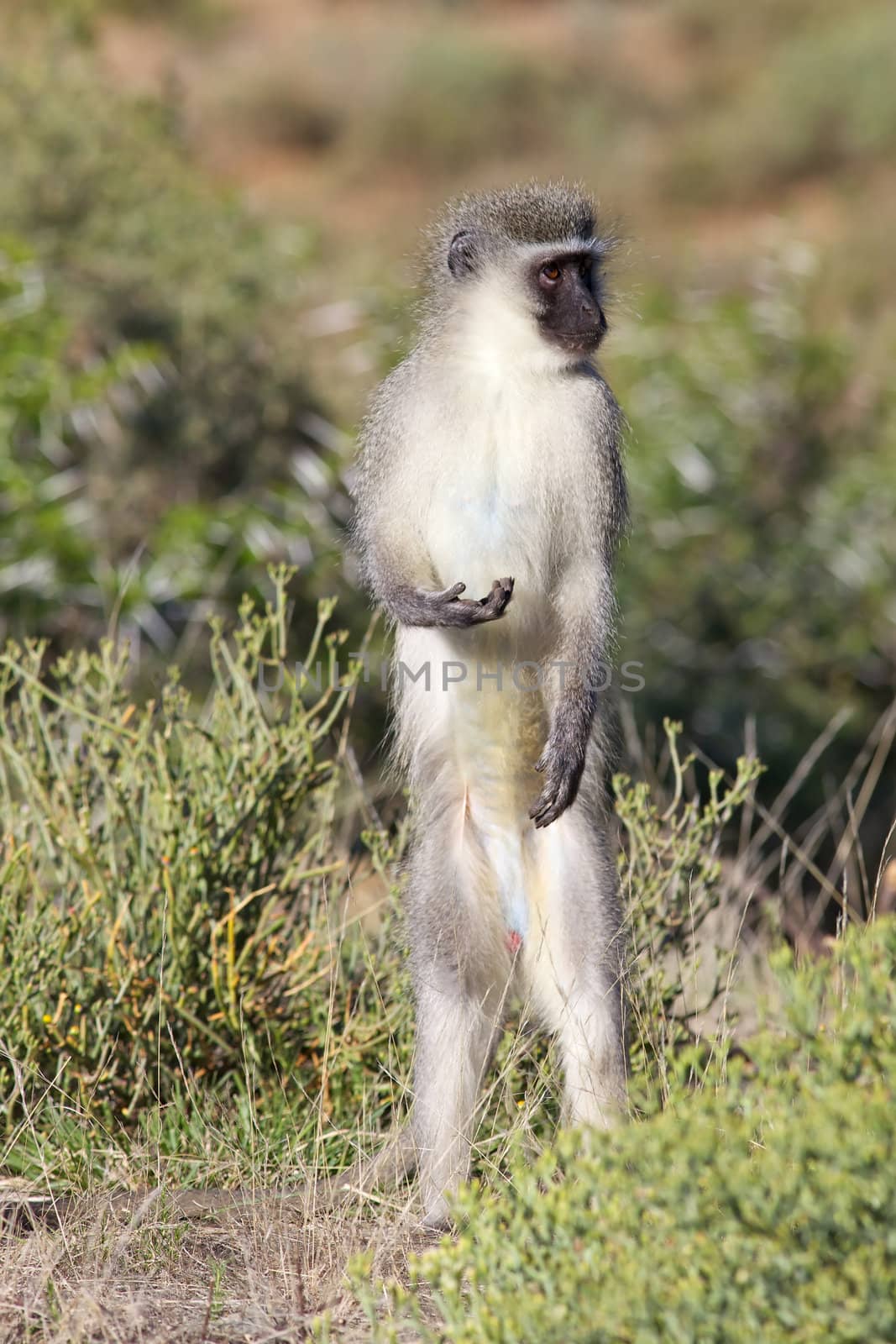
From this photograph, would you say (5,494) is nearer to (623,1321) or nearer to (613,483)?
(613,483)

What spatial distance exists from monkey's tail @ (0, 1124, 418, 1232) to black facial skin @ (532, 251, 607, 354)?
5.74ft

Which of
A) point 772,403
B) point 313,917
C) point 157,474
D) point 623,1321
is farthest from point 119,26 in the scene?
point 623,1321

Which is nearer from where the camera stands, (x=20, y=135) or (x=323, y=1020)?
(x=323, y=1020)

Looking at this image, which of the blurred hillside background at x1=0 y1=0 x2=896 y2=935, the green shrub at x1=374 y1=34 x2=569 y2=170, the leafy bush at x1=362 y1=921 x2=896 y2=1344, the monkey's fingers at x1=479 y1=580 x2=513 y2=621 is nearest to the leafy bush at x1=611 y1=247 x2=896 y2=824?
the blurred hillside background at x1=0 y1=0 x2=896 y2=935

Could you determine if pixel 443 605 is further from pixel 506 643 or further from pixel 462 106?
pixel 462 106

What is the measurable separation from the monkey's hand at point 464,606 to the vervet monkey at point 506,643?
0.04 ft

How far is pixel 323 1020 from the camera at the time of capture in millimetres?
3658

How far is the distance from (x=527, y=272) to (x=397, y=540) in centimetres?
69

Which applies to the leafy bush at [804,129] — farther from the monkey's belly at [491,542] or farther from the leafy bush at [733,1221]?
the leafy bush at [733,1221]

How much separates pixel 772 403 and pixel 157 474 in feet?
15.3

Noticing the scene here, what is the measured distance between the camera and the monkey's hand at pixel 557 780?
125 inches

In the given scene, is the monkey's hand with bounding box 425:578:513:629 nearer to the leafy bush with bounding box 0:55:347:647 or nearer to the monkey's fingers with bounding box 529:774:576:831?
the monkey's fingers with bounding box 529:774:576:831

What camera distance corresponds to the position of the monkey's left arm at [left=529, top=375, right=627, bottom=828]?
326cm

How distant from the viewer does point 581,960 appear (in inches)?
124
